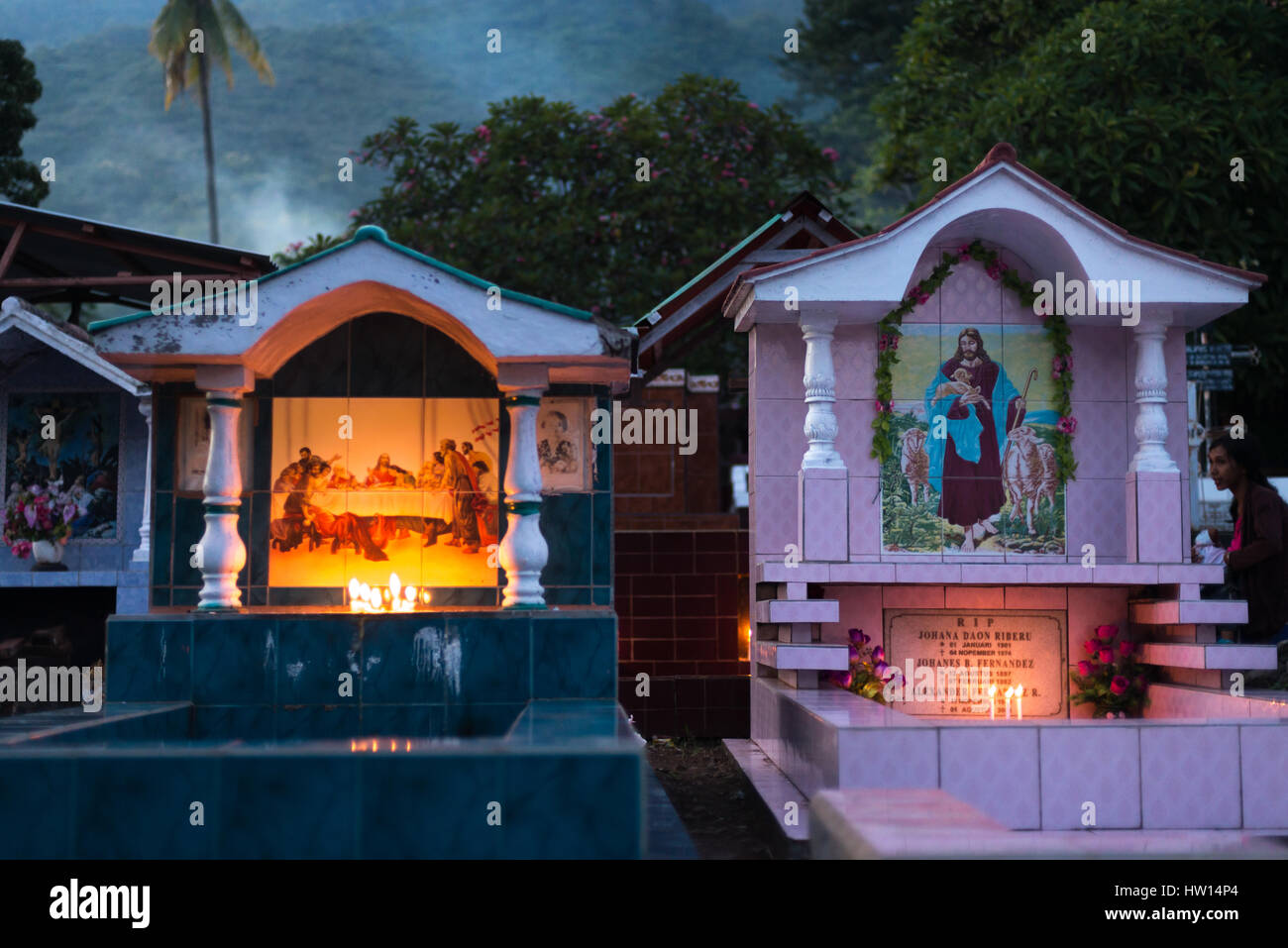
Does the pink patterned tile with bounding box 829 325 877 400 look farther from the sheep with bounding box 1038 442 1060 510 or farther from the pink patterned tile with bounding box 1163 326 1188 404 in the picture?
the pink patterned tile with bounding box 1163 326 1188 404

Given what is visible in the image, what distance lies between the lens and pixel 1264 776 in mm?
8945

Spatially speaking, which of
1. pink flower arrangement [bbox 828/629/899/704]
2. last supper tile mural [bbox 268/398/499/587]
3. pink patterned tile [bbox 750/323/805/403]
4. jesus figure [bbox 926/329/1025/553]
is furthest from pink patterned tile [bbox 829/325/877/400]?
last supper tile mural [bbox 268/398/499/587]

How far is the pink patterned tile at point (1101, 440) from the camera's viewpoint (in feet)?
42.2

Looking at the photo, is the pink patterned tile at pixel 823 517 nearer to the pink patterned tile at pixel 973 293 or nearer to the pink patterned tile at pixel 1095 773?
the pink patterned tile at pixel 973 293

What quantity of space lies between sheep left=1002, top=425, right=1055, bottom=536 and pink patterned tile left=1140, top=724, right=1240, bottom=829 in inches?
158

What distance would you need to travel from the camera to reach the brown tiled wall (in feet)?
53.8

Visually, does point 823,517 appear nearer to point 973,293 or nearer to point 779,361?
point 779,361

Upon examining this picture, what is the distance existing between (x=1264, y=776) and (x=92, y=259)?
55.9 ft

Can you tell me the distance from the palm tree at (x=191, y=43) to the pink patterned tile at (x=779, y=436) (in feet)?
121

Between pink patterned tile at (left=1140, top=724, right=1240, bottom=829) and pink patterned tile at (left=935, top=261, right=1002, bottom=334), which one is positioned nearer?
pink patterned tile at (left=1140, top=724, right=1240, bottom=829)

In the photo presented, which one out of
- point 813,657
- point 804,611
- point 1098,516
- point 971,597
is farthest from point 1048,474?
point 813,657

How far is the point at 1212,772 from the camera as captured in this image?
8.92 m
